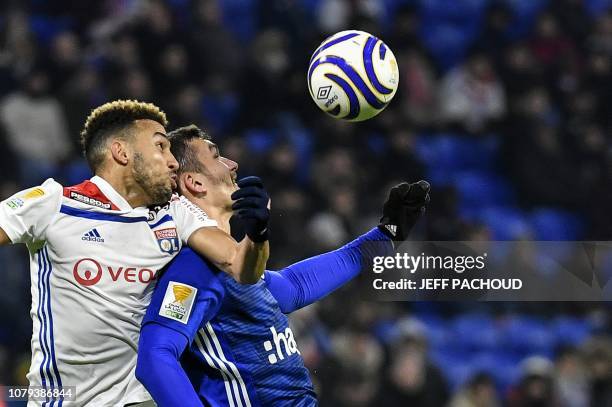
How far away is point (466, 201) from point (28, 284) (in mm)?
4358

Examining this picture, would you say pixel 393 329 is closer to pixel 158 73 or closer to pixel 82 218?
pixel 158 73

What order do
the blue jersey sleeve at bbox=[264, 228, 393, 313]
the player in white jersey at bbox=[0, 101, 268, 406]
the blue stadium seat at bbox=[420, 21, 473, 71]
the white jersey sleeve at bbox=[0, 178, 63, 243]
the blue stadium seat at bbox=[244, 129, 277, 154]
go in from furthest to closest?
1. the blue stadium seat at bbox=[420, 21, 473, 71]
2. the blue stadium seat at bbox=[244, 129, 277, 154]
3. the blue jersey sleeve at bbox=[264, 228, 393, 313]
4. the player in white jersey at bbox=[0, 101, 268, 406]
5. the white jersey sleeve at bbox=[0, 178, 63, 243]

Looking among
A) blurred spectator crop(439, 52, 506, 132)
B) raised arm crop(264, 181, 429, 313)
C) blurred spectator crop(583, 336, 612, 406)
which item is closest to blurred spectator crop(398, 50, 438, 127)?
blurred spectator crop(439, 52, 506, 132)

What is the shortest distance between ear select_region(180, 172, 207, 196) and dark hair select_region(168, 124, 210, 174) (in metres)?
0.03

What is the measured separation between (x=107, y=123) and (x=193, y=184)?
409 mm

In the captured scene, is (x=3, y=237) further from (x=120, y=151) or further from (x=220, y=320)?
(x=220, y=320)

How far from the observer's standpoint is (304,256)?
7.69m

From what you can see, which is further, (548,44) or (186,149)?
(548,44)

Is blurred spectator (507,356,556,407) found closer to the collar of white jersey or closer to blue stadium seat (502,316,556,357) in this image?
blue stadium seat (502,316,556,357)

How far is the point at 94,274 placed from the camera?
3.77 metres

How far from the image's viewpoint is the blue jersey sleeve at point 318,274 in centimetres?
427

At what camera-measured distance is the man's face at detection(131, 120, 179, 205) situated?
3.96 m

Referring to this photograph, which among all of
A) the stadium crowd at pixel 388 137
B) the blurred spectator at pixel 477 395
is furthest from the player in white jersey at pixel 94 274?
the blurred spectator at pixel 477 395

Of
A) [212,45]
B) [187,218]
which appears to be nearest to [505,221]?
[212,45]
